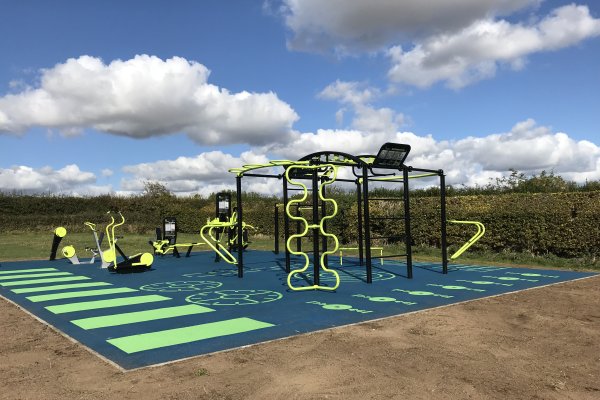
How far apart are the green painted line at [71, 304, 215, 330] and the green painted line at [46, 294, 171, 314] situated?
0.69 metres

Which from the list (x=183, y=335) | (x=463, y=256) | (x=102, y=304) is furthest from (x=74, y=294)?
(x=463, y=256)

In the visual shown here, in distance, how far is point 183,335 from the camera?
4.60 meters

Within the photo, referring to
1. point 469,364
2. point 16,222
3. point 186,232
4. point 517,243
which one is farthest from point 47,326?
point 16,222

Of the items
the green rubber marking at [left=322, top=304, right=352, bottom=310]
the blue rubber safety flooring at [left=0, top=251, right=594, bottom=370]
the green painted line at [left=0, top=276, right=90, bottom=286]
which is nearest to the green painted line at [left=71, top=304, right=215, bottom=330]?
the blue rubber safety flooring at [left=0, top=251, right=594, bottom=370]

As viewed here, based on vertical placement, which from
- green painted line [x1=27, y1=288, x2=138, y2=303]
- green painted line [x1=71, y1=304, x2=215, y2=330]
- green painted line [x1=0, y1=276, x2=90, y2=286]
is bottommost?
green painted line [x1=71, y1=304, x2=215, y2=330]

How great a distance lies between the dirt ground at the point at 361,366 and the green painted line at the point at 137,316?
401mm

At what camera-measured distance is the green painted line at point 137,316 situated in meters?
5.21

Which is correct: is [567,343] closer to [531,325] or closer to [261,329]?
[531,325]

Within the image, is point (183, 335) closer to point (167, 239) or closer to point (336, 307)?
point (336, 307)

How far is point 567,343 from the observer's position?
4.30 meters

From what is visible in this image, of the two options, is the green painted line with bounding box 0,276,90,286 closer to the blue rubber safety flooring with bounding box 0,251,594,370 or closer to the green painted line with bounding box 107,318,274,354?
the blue rubber safety flooring with bounding box 0,251,594,370

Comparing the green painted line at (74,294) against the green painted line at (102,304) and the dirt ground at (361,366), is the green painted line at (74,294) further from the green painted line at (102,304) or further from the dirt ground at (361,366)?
the dirt ground at (361,366)

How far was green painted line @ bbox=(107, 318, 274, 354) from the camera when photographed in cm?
427

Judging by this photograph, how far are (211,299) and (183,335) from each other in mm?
2064
